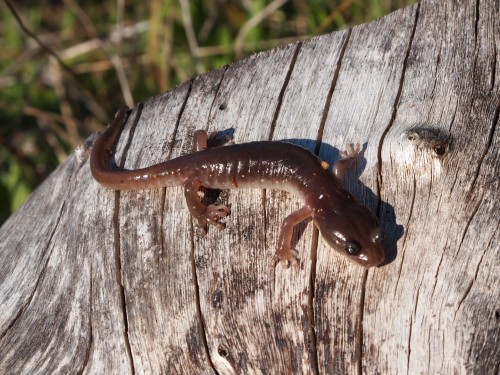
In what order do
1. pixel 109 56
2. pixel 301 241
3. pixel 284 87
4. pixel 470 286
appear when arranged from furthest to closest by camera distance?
pixel 109 56
pixel 284 87
pixel 301 241
pixel 470 286

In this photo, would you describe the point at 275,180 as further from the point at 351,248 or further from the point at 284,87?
the point at 351,248

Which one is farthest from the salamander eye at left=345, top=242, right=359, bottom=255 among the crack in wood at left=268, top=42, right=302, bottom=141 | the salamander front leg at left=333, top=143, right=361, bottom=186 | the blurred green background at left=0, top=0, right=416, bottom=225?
the blurred green background at left=0, top=0, right=416, bottom=225

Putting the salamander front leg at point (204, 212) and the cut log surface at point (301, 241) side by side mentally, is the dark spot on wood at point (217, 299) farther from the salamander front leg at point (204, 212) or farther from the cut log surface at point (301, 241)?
the salamander front leg at point (204, 212)

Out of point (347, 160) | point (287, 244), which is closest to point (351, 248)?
point (287, 244)

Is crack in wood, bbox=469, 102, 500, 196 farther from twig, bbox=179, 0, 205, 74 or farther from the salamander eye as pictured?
twig, bbox=179, 0, 205, 74

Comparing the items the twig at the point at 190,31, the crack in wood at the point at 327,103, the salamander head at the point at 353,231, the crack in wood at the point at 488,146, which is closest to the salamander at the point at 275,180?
the salamander head at the point at 353,231
